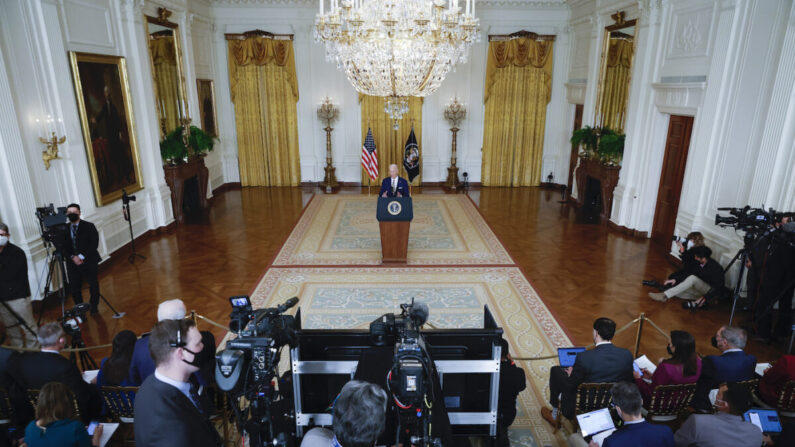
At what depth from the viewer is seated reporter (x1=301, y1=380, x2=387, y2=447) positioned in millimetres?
1963

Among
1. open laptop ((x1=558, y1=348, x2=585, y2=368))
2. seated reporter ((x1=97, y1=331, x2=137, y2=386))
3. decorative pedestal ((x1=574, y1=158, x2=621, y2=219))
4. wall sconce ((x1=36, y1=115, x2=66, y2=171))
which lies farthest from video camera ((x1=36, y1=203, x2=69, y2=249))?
decorative pedestal ((x1=574, y1=158, x2=621, y2=219))

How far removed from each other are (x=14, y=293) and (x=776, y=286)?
324 inches

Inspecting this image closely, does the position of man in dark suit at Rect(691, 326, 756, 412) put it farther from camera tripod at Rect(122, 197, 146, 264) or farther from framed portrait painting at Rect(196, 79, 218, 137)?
framed portrait painting at Rect(196, 79, 218, 137)

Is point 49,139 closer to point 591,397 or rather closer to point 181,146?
point 181,146

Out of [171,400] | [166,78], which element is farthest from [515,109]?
[171,400]

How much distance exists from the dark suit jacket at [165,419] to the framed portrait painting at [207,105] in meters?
10.6

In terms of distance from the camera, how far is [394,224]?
729 cm

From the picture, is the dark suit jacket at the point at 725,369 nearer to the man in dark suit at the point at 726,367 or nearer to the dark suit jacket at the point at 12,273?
the man in dark suit at the point at 726,367

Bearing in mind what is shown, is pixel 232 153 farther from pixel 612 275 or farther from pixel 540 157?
pixel 612 275

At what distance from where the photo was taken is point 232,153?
13562mm

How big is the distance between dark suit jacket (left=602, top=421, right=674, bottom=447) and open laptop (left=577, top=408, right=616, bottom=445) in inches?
17.7

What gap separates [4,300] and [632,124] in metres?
10.00

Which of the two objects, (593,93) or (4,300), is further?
(593,93)

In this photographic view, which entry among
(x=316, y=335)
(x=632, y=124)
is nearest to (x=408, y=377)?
(x=316, y=335)
